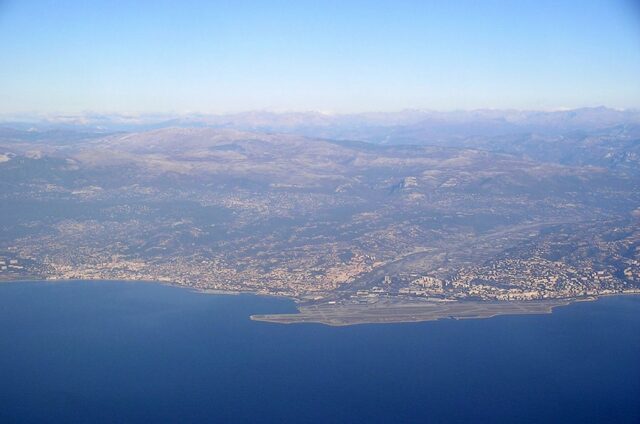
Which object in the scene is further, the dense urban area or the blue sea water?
the dense urban area

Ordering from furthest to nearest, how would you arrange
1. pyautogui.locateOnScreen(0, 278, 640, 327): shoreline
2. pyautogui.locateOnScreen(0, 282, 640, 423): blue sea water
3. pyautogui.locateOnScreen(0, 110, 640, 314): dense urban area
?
1. pyautogui.locateOnScreen(0, 110, 640, 314): dense urban area
2. pyautogui.locateOnScreen(0, 278, 640, 327): shoreline
3. pyautogui.locateOnScreen(0, 282, 640, 423): blue sea water

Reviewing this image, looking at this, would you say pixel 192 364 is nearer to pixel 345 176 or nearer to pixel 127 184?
pixel 127 184

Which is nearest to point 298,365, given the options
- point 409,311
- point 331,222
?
point 409,311

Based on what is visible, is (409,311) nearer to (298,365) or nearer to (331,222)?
(298,365)

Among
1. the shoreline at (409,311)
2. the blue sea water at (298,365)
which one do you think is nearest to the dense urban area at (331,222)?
the shoreline at (409,311)

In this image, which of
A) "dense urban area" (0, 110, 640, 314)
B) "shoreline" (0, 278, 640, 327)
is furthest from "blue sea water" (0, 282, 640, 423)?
"dense urban area" (0, 110, 640, 314)

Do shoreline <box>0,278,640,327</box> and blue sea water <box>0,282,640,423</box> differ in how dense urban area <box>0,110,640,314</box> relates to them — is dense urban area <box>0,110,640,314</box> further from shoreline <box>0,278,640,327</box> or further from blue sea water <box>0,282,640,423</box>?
blue sea water <box>0,282,640,423</box>

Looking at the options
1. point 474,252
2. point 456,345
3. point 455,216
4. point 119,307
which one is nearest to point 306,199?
point 455,216

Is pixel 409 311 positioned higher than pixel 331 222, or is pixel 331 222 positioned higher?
pixel 331 222

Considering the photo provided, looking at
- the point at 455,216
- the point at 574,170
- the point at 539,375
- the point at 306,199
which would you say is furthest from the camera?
the point at 574,170
